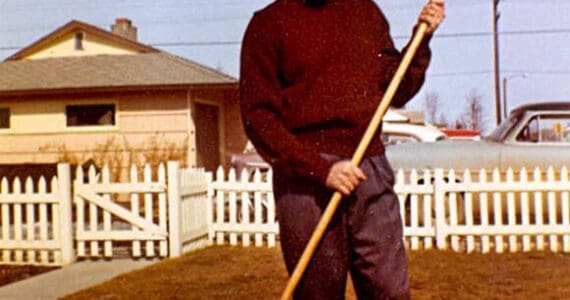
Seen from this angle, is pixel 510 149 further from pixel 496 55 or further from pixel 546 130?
pixel 496 55

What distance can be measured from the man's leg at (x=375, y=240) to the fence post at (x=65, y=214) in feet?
20.2

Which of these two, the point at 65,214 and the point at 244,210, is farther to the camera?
the point at 244,210

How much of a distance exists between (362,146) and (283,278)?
459cm

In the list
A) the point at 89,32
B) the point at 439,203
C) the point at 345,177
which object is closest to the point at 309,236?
the point at 345,177

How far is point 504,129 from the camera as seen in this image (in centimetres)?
1047

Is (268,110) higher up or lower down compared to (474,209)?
higher up

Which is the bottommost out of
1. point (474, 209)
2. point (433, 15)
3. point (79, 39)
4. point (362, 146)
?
point (474, 209)

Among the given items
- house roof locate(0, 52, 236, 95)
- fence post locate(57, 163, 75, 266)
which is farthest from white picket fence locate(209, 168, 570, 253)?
house roof locate(0, 52, 236, 95)

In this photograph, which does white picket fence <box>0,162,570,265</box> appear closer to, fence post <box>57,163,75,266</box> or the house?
fence post <box>57,163,75,266</box>

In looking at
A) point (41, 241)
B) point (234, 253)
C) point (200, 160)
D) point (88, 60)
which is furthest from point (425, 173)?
point (88, 60)

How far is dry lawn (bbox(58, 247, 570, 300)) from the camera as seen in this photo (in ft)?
21.8

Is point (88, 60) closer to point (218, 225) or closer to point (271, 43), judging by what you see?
point (218, 225)

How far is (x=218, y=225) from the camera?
9.83 m

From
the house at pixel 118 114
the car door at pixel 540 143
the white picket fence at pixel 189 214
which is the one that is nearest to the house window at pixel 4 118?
the house at pixel 118 114
